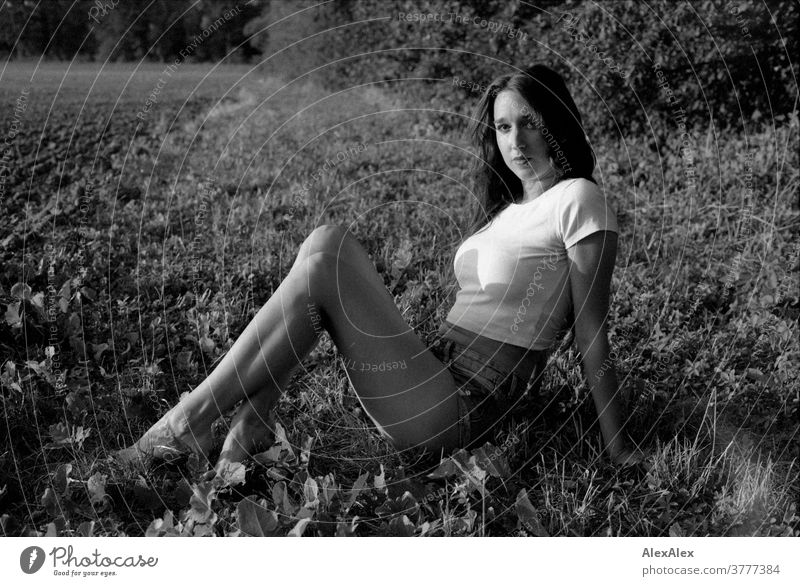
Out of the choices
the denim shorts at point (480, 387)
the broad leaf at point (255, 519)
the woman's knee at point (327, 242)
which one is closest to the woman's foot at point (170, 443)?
the broad leaf at point (255, 519)

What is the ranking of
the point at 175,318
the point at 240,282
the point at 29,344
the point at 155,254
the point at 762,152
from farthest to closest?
the point at 762,152 < the point at 155,254 < the point at 240,282 < the point at 175,318 < the point at 29,344

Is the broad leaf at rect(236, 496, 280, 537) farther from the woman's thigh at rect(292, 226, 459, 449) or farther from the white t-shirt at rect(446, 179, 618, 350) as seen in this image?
the white t-shirt at rect(446, 179, 618, 350)

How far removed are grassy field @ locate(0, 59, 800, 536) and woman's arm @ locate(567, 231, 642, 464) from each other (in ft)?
0.88

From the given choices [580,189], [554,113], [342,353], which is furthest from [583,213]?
[342,353]

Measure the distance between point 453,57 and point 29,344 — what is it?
4136 millimetres

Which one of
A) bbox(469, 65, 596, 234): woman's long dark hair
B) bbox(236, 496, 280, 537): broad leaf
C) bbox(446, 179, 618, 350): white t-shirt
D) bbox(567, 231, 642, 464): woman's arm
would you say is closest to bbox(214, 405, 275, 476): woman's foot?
bbox(236, 496, 280, 537): broad leaf

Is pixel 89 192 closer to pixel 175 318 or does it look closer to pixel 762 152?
pixel 175 318

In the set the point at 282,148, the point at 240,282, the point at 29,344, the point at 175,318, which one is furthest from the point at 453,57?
the point at 29,344

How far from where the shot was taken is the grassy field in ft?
7.75

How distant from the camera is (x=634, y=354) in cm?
318

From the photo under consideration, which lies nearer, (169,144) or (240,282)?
(240,282)

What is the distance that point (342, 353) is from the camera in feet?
8.02

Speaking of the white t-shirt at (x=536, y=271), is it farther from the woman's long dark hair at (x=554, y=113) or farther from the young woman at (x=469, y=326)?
the woman's long dark hair at (x=554, y=113)

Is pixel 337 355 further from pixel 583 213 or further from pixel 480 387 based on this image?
pixel 583 213
